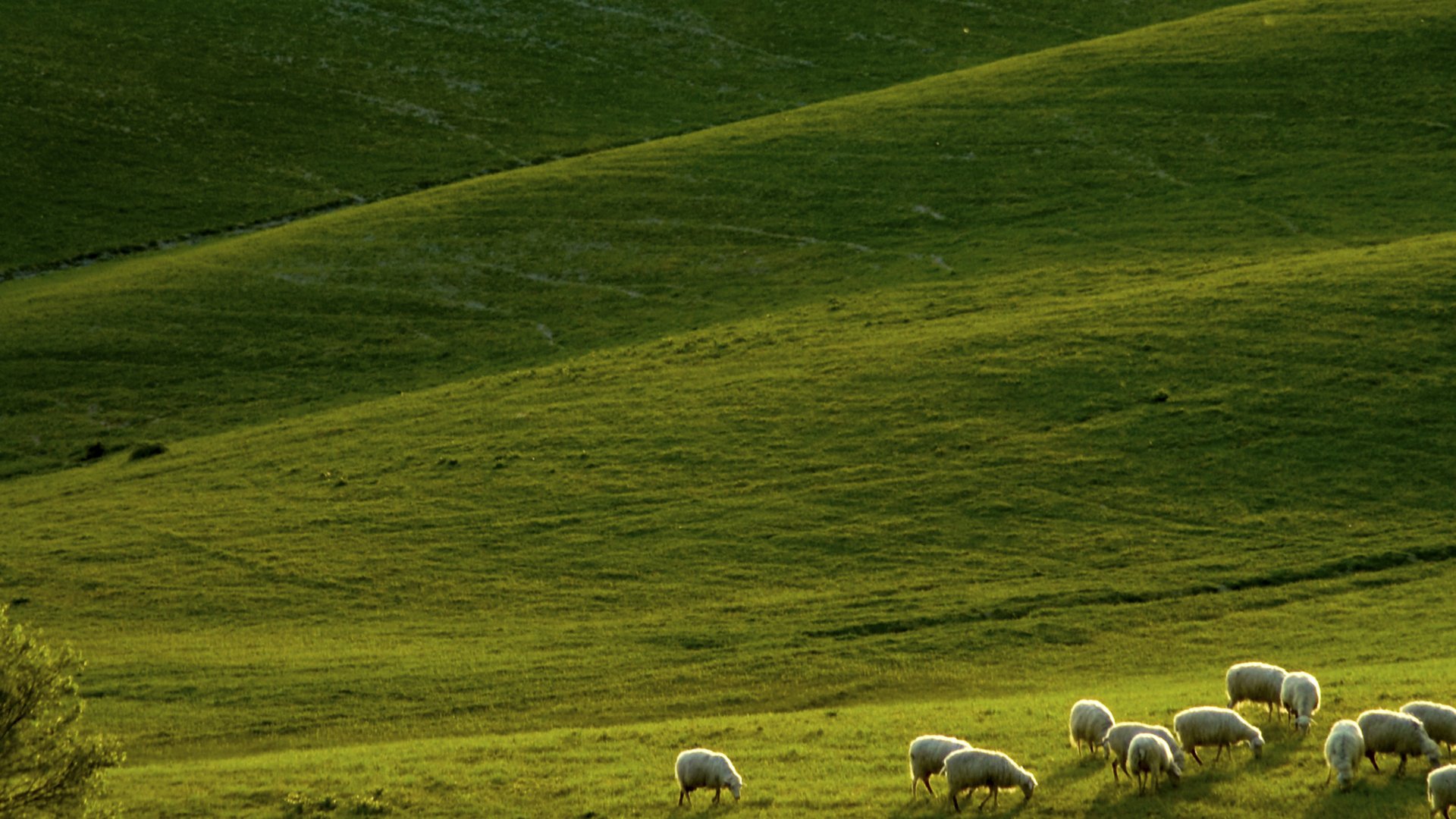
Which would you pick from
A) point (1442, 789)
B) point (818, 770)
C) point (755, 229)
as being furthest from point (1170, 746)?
point (755, 229)

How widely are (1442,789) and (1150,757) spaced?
3.62 metres

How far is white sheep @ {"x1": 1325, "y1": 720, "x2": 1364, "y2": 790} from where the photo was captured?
61.4 feet

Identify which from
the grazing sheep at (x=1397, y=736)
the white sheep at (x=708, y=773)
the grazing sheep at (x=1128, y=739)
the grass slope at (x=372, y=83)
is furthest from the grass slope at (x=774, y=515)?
the grass slope at (x=372, y=83)

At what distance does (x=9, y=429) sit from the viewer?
56.5m

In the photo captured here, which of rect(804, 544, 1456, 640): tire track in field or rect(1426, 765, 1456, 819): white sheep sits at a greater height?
rect(1426, 765, 1456, 819): white sheep

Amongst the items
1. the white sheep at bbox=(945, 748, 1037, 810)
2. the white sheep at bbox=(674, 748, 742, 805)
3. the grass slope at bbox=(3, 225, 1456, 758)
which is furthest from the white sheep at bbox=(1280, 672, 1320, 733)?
the grass slope at bbox=(3, 225, 1456, 758)

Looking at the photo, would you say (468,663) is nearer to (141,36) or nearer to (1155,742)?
(1155,742)

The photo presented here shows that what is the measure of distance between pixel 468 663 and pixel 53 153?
70220mm

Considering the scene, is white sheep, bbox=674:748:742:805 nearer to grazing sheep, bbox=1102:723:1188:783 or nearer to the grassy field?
the grassy field

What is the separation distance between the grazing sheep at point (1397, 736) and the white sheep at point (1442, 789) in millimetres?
1927

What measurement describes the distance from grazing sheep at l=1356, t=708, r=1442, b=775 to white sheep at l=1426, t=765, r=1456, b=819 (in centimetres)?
193

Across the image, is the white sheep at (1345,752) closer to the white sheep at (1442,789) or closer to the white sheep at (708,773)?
the white sheep at (1442,789)

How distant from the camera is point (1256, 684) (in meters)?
22.6

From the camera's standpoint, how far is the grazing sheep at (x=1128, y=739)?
1988 cm
